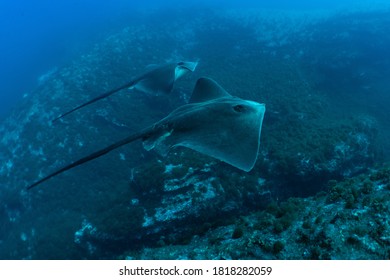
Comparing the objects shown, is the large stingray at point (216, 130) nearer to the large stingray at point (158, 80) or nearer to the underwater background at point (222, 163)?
the underwater background at point (222, 163)

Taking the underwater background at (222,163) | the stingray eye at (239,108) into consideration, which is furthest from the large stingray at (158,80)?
the stingray eye at (239,108)

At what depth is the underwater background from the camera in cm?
480

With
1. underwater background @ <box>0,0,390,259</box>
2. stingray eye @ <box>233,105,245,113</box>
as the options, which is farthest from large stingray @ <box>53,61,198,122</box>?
stingray eye @ <box>233,105,245,113</box>

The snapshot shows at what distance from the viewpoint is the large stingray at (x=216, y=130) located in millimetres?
4684

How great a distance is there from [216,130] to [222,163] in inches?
111

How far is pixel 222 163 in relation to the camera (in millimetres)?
7750

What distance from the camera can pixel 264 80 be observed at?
12656mm

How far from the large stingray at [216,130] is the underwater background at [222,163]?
1538 mm

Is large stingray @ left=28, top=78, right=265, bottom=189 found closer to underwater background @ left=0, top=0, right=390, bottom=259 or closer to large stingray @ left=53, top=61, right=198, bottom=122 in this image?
underwater background @ left=0, top=0, right=390, bottom=259

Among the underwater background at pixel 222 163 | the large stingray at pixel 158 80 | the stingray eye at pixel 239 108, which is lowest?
the underwater background at pixel 222 163

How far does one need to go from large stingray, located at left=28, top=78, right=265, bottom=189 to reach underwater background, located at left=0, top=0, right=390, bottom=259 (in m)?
1.54

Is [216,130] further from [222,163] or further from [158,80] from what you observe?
[158,80]
